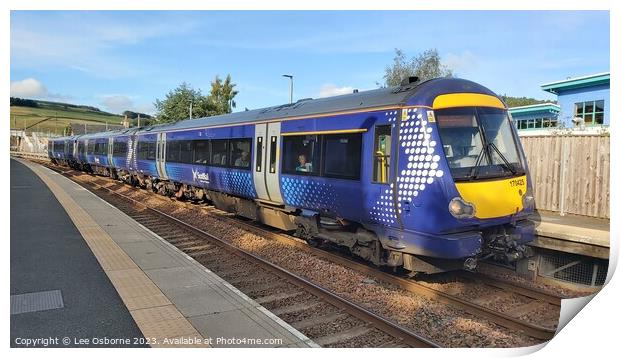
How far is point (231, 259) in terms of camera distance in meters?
8.77

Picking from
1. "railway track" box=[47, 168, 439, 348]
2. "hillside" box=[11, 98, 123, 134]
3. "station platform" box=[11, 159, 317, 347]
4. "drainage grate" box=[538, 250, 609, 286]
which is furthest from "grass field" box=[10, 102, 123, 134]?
"drainage grate" box=[538, 250, 609, 286]

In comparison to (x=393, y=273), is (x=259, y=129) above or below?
above

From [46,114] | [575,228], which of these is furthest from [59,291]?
[46,114]

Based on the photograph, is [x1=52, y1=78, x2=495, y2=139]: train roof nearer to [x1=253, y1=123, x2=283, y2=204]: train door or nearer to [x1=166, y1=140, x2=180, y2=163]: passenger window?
[x1=253, y1=123, x2=283, y2=204]: train door

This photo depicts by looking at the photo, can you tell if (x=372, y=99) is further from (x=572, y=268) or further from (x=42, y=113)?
(x=42, y=113)

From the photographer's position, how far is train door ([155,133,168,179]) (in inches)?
A: 709

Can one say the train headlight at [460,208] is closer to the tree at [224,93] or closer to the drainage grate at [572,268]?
the drainage grate at [572,268]

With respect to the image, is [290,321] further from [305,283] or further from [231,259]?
[231,259]

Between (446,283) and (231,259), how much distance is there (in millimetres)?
3958

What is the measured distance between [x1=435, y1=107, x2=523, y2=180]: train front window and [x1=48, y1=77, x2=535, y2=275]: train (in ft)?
0.05

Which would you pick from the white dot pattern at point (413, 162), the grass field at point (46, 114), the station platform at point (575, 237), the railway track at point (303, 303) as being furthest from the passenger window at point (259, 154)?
the station platform at point (575, 237)

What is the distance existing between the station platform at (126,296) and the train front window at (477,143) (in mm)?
3335

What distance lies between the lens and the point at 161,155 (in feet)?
60.1

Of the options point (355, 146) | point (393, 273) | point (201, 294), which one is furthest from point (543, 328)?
point (201, 294)
